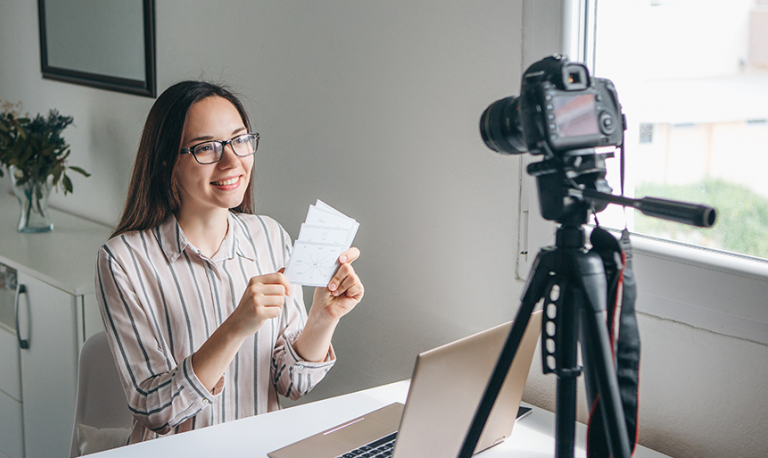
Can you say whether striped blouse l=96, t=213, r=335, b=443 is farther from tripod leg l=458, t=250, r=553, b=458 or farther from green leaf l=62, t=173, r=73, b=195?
green leaf l=62, t=173, r=73, b=195

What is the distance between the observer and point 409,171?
160 cm

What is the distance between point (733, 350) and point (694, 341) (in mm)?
64

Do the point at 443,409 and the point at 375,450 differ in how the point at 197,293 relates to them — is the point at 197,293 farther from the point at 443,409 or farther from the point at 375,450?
the point at 443,409

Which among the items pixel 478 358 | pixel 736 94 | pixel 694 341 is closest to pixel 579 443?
pixel 694 341

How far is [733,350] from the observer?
1.10 m

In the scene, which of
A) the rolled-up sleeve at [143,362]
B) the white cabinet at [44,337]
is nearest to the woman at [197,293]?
the rolled-up sleeve at [143,362]

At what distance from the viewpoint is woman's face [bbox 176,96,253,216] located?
1331 mm

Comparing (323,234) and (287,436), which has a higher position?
(323,234)

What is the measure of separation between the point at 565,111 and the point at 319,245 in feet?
1.89

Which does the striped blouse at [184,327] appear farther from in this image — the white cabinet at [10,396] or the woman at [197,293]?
the white cabinet at [10,396]

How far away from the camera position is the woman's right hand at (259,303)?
3.92 feet

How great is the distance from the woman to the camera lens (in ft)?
1.55

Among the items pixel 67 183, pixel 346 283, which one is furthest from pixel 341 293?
pixel 67 183

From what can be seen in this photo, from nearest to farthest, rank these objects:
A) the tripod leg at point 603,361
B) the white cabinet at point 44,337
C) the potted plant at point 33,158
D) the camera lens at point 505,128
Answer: the tripod leg at point 603,361
the camera lens at point 505,128
the white cabinet at point 44,337
the potted plant at point 33,158
